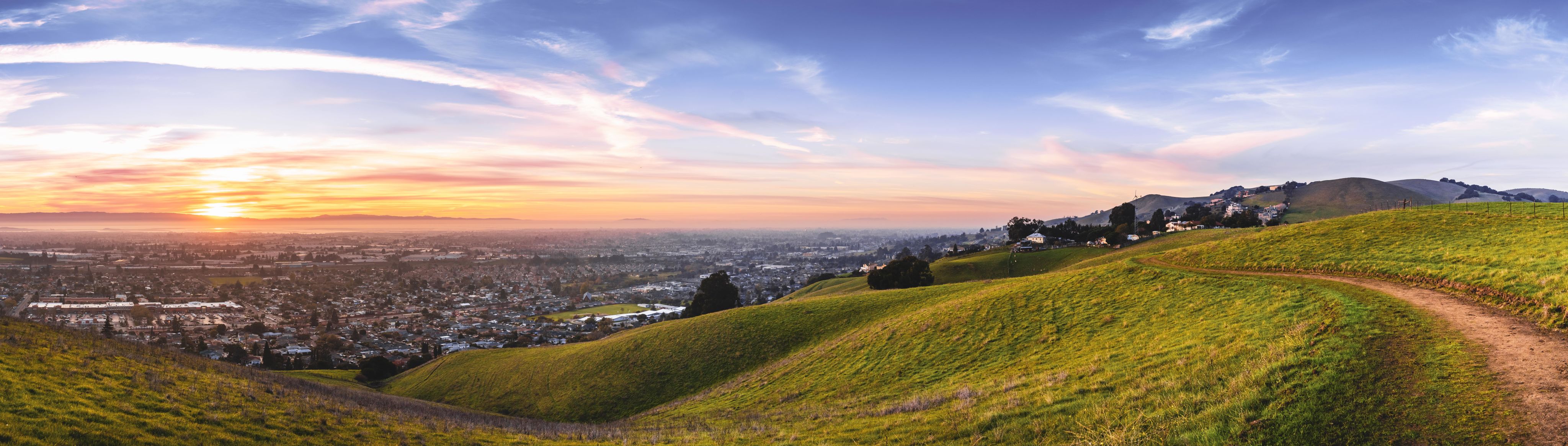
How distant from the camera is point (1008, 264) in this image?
71000 mm

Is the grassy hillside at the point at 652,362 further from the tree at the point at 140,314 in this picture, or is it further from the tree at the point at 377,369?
the tree at the point at 140,314

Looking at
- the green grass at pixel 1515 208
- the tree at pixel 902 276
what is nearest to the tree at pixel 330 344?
the tree at pixel 902 276

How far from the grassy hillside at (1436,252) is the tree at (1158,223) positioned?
3091 inches

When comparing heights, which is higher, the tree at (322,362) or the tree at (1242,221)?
the tree at (1242,221)

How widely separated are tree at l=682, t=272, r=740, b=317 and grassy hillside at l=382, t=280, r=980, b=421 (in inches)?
1230

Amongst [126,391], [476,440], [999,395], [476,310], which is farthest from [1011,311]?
[476,310]

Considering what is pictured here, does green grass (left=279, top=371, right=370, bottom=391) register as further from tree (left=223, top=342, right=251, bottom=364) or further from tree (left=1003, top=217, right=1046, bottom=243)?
tree (left=1003, top=217, right=1046, bottom=243)

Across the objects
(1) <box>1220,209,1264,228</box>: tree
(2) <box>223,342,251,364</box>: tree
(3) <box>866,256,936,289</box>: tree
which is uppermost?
(1) <box>1220,209,1264,228</box>: tree

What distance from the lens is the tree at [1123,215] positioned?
111375mm

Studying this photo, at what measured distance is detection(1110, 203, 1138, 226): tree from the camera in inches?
4385

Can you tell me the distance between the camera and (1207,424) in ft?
32.2

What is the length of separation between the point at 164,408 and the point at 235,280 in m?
167

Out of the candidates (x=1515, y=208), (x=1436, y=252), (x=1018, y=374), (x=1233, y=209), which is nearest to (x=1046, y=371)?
(x=1018, y=374)

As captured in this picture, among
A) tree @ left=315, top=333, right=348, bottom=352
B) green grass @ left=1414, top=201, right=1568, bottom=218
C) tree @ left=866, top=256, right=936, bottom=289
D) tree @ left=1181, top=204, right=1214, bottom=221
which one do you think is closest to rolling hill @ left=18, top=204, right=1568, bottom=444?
green grass @ left=1414, top=201, right=1568, bottom=218
